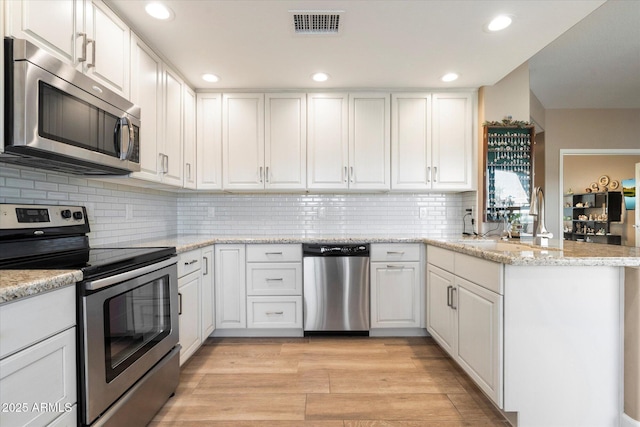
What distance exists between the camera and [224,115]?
317 centimetres

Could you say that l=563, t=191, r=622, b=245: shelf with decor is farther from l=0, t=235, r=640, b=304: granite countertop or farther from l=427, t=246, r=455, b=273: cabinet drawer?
l=427, t=246, r=455, b=273: cabinet drawer

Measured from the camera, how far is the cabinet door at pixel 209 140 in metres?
3.15

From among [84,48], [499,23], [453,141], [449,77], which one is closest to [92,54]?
[84,48]

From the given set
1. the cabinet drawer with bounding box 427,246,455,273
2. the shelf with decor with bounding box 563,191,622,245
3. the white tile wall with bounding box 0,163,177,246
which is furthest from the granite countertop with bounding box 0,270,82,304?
the shelf with decor with bounding box 563,191,622,245

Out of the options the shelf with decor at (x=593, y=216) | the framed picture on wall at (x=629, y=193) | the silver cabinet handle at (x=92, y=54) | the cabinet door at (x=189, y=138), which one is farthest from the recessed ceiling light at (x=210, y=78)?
the shelf with decor at (x=593, y=216)

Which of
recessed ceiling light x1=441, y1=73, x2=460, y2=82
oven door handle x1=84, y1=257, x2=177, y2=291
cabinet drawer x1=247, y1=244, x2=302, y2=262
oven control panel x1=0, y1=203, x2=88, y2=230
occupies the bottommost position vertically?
cabinet drawer x1=247, y1=244, x2=302, y2=262

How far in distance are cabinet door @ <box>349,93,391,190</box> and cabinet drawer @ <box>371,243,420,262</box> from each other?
61cm

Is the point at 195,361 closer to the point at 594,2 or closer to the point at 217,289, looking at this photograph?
the point at 217,289

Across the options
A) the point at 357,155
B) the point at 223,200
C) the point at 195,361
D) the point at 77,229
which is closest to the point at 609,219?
the point at 357,155

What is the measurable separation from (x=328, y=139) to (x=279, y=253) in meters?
1.23

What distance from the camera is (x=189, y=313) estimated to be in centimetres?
231

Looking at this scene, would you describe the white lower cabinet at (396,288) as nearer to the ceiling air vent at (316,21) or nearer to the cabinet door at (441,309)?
the cabinet door at (441,309)

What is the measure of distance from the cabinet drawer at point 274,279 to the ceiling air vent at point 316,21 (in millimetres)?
1870

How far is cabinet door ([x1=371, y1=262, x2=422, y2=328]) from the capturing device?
291 centimetres
